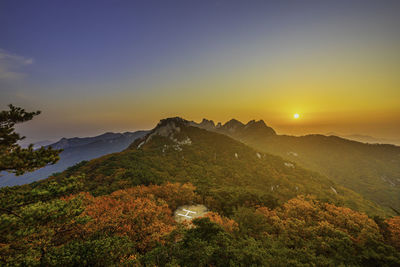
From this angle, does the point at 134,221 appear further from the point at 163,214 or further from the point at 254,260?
the point at 254,260

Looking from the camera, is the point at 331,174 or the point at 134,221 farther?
the point at 331,174

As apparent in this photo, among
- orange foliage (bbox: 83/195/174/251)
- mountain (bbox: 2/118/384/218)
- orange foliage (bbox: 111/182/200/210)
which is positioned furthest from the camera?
mountain (bbox: 2/118/384/218)

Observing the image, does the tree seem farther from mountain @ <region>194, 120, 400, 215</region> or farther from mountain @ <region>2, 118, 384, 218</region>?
mountain @ <region>194, 120, 400, 215</region>

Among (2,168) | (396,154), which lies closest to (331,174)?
(396,154)

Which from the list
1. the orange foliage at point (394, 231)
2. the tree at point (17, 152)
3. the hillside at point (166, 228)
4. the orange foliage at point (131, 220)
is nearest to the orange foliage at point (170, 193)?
the hillside at point (166, 228)

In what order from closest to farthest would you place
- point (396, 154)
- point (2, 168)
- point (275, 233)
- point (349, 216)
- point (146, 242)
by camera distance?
point (2, 168) → point (146, 242) → point (275, 233) → point (349, 216) → point (396, 154)

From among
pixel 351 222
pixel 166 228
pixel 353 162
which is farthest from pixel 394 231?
pixel 353 162

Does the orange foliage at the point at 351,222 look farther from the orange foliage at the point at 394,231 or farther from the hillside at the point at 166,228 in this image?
the orange foliage at the point at 394,231

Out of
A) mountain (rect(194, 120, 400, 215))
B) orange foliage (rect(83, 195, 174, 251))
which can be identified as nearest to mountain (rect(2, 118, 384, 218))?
orange foliage (rect(83, 195, 174, 251))
